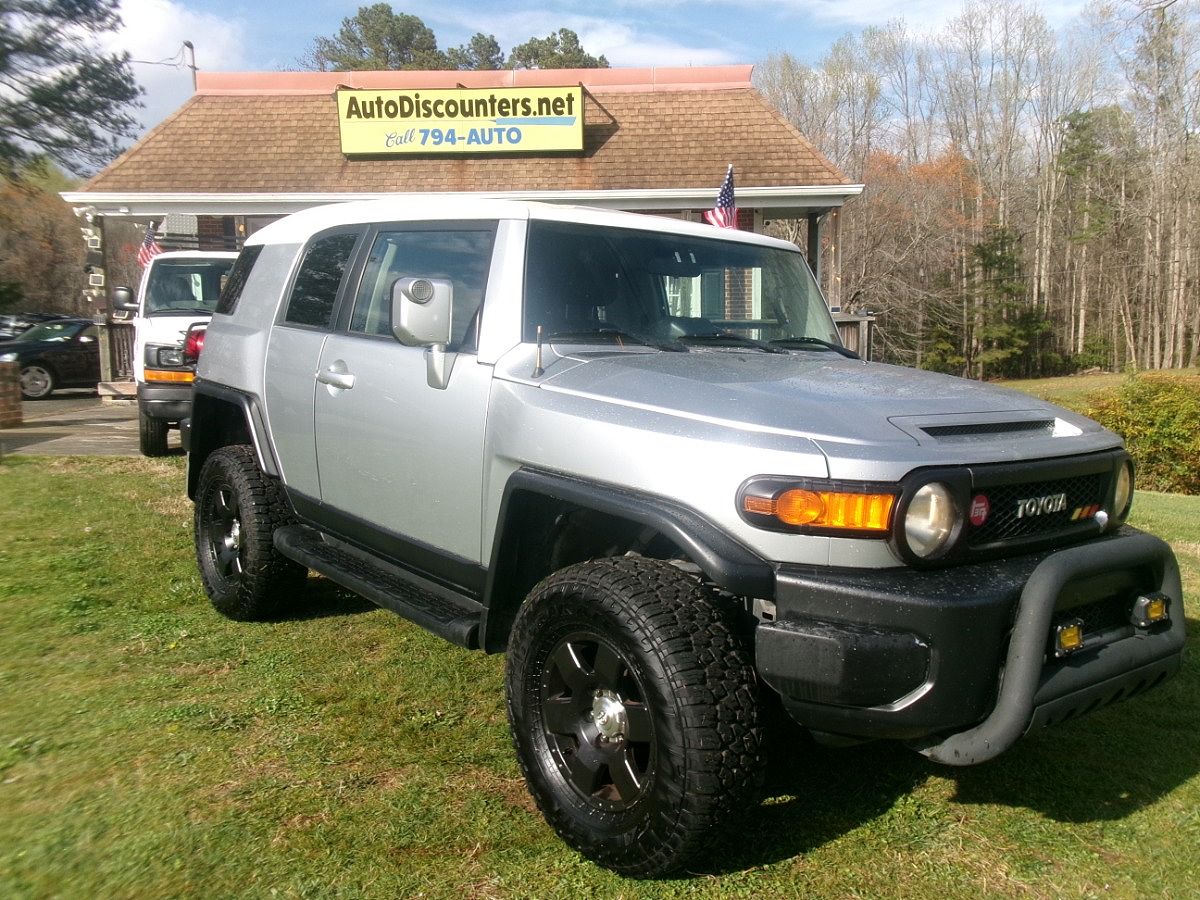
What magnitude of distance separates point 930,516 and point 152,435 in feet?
31.3

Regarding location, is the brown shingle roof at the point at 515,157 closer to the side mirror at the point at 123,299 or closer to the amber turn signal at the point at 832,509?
the side mirror at the point at 123,299

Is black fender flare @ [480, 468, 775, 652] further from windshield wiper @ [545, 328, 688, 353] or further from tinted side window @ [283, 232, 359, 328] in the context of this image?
tinted side window @ [283, 232, 359, 328]

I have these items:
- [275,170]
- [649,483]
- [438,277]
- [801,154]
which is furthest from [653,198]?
[649,483]

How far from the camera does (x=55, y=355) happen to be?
61.0ft

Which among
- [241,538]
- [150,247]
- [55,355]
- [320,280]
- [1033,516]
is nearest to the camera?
[1033,516]

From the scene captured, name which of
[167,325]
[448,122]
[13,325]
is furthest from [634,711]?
[13,325]

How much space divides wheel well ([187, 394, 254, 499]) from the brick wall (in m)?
9.17

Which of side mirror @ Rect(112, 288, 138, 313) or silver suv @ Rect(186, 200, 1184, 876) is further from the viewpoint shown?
side mirror @ Rect(112, 288, 138, 313)

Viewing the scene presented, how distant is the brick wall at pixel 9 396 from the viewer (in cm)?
1281

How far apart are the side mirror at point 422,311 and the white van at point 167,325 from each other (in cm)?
676

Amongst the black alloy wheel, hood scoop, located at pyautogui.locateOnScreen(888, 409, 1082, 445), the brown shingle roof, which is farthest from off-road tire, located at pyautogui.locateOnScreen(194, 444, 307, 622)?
the brown shingle roof

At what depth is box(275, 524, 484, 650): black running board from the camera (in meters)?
3.42

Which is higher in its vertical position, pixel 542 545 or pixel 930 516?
pixel 930 516

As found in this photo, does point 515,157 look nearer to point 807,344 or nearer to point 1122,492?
point 807,344
